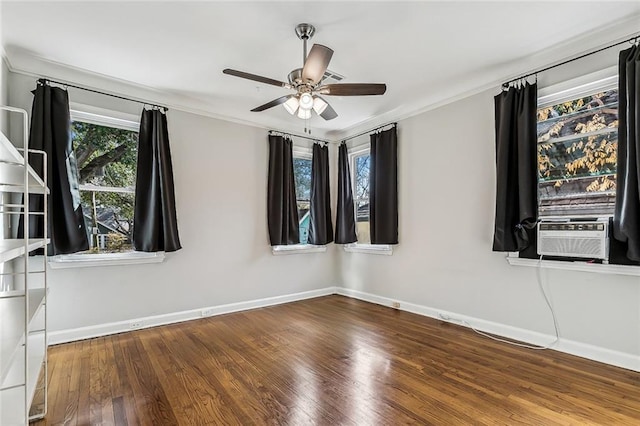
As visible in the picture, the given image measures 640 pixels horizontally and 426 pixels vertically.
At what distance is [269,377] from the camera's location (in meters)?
2.36

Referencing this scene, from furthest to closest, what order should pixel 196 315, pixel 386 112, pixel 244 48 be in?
pixel 386 112 → pixel 196 315 → pixel 244 48

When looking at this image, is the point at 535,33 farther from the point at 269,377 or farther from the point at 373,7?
the point at 269,377

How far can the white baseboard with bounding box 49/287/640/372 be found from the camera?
2551 mm

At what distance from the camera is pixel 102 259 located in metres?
3.25

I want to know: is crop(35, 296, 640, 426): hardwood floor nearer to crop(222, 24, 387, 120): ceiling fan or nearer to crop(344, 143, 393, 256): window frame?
crop(344, 143, 393, 256): window frame

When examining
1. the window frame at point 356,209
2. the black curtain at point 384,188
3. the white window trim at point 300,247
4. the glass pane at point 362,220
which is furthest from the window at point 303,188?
the black curtain at point 384,188

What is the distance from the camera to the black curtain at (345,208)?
4.90 m

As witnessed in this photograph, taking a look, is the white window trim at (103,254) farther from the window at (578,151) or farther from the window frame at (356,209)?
the window at (578,151)

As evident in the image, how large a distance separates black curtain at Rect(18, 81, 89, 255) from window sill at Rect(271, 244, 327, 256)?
7.47 ft

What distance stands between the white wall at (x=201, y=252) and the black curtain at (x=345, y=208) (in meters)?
0.76

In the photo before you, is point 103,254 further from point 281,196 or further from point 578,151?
point 578,151

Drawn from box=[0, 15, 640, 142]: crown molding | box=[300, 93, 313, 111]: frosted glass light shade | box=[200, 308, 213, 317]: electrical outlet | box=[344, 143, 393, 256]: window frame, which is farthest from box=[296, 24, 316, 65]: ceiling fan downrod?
box=[200, 308, 213, 317]: electrical outlet

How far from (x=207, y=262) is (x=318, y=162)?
2.25m

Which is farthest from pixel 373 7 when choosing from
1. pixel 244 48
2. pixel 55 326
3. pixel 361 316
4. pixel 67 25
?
pixel 55 326
